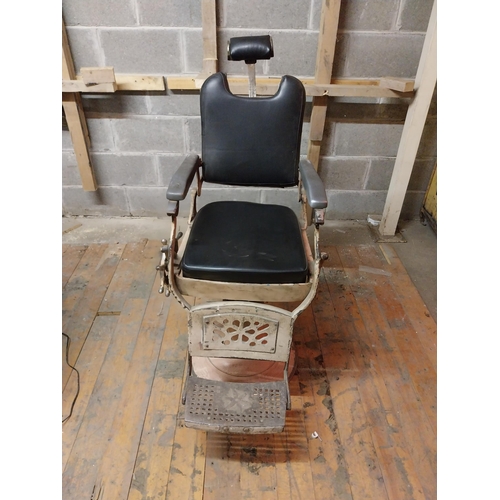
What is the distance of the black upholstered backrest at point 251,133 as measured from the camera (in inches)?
53.9

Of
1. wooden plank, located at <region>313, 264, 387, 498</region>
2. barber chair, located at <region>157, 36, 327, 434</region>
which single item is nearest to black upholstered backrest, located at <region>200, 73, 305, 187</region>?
barber chair, located at <region>157, 36, 327, 434</region>

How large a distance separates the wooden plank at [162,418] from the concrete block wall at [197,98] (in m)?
1.11

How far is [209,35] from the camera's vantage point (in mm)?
1800

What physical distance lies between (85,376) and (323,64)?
6.13 ft

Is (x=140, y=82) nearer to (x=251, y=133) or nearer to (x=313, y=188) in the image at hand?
(x=251, y=133)

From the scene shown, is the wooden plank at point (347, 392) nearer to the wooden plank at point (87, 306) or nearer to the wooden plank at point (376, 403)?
the wooden plank at point (376, 403)

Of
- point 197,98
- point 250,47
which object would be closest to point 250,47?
point 250,47

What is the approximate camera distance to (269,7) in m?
1.83

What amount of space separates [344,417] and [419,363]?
1.47 feet

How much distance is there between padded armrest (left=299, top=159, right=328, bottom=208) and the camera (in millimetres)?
1150

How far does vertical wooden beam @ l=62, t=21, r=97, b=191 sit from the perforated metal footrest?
155cm

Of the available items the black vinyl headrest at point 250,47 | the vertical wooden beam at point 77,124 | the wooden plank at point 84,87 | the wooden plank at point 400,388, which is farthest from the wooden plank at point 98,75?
the wooden plank at point 400,388

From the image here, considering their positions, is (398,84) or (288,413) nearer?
→ (288,413)

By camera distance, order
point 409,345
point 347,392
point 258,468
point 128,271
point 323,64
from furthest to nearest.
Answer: point 128,271 → point 323,64 → point 409,345 → point 347,392 → point 258,468
